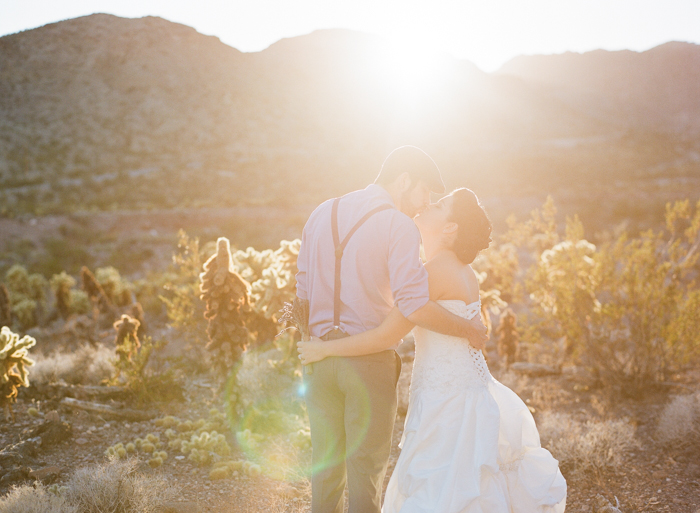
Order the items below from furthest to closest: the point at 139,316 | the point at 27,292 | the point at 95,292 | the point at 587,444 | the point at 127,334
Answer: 1. the point at 27,292
2. the point at 95,292
3. the point at 139,316
4. the point at 127,334
5. the point at 587,444

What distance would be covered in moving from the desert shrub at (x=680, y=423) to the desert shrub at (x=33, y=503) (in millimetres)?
4937

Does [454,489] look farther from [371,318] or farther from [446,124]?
[446,124]

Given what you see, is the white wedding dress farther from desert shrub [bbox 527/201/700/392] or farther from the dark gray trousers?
desert shrub [bbox 527/201/700/392]

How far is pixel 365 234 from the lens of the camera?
2.29m

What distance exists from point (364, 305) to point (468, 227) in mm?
796

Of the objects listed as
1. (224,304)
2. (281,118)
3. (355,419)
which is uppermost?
(281,118)

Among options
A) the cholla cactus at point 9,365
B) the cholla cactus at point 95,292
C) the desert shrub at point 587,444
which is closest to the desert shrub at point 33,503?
the cholla cactus at point 9,365

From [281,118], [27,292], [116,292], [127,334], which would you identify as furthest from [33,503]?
[281,118]

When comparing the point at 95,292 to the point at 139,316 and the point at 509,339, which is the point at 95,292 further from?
the point at 509,339

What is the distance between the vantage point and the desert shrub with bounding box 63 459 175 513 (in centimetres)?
339

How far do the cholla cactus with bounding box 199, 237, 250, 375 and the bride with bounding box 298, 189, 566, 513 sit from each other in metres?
2.79

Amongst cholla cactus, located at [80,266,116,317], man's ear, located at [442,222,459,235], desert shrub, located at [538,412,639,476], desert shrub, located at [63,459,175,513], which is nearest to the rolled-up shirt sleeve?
man's ear, located at [442,222,459,235]

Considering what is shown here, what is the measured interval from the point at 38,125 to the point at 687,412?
53271 mm

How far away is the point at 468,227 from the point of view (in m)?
2.72
